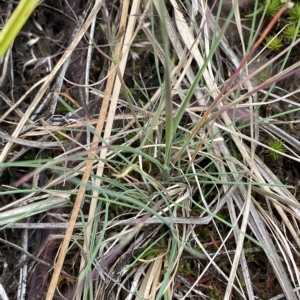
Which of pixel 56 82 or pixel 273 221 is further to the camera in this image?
pixel 56 82

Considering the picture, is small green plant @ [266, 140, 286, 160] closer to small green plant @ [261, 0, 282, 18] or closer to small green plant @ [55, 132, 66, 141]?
small green plant @ [261, 0, 282, 18]

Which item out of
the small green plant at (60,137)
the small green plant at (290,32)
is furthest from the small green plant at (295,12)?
the small green plant at (60,137)

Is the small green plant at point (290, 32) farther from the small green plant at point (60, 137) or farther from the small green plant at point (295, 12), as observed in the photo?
the small green plant at point (60, 137)

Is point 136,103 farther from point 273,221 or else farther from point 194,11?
point 273,221

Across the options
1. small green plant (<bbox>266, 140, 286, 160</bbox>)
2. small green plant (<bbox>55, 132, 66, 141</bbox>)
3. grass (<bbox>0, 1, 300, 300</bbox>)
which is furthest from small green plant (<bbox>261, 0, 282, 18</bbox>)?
small green plant (<bbox>55, 132, 66, 141</bbox>)

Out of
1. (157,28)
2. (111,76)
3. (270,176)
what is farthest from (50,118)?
(270,176)

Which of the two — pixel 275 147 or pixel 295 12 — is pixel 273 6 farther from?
pixel 275 147

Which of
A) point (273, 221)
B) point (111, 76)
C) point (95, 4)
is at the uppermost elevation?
point (95, 4)
